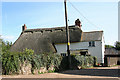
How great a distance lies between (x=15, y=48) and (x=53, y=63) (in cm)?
2437

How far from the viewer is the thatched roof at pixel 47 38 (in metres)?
36.5

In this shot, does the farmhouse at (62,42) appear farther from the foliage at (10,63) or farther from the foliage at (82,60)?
the foliage at (10,63)

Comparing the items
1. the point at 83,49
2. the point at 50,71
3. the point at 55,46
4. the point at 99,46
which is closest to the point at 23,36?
the point at 55,46

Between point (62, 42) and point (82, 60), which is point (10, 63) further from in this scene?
point (62, 42)

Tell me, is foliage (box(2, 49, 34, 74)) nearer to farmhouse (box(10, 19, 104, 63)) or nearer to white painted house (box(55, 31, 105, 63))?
farmhouse (box(10, 19, 104, 63))

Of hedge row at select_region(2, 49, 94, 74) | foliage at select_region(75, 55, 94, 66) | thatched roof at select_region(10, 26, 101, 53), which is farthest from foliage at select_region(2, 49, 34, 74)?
thatched roof at select_region(10, 26, 101, 53)

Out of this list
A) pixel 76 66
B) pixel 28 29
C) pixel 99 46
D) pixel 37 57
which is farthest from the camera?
pixel 28 29

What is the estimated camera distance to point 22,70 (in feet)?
45.4

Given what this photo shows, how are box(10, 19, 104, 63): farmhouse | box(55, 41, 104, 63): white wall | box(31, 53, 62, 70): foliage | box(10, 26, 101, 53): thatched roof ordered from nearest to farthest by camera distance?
box(31, 53, 62, 70): foliage → box(55, 41, 104, 63): white wall → box(10, 19, 104, 63): farmhouse → box(10, 26, 101, 53): thatched roof

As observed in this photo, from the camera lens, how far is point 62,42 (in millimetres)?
36719

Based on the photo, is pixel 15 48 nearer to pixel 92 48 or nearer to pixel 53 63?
pixel 92 48

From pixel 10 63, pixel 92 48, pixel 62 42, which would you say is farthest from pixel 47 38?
pixel 10 63

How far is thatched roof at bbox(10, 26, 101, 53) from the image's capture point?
36531mm

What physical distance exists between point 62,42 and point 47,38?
406 centimetres
